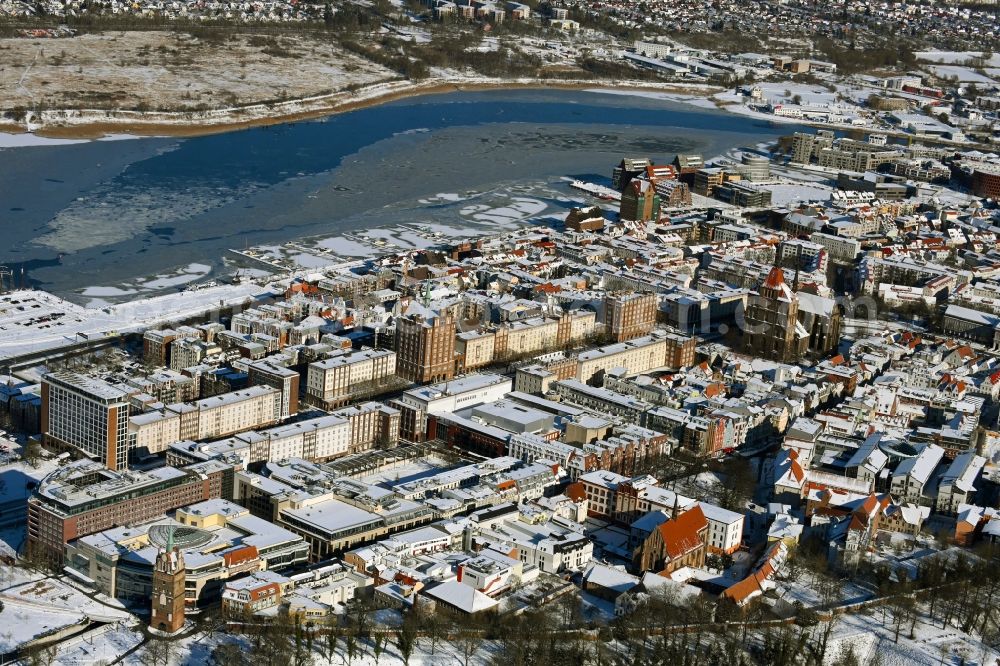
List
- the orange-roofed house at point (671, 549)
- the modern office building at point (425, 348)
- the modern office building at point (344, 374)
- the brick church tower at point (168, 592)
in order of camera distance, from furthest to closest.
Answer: the modern office building at point (425, 348), the modern office building at point (344, 374), the orange-roofed house at point (671, 549), the brick church tower at point (168, 592)

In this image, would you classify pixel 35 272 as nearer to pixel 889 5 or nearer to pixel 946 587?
pixel 946 587

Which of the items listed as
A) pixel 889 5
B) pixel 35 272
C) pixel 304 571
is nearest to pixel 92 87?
pixel 35 272

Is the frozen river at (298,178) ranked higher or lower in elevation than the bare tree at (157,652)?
higher

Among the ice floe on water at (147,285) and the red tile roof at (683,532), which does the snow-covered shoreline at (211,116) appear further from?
the red tile roof at (683,532)

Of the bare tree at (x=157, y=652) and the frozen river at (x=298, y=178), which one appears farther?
the frozen river at (x=298, y=178)

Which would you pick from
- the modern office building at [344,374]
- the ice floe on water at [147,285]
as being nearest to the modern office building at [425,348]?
the modern office building at [344,374]

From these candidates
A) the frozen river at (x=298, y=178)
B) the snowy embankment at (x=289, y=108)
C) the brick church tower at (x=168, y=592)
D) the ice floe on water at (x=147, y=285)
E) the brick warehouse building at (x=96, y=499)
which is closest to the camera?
the brick church tower at (x=168, y=592)

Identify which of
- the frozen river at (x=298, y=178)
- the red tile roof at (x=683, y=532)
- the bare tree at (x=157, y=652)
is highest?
the red tile roof at (x=683, y=532)

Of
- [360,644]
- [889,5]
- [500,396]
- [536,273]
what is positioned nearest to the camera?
[360,644]
